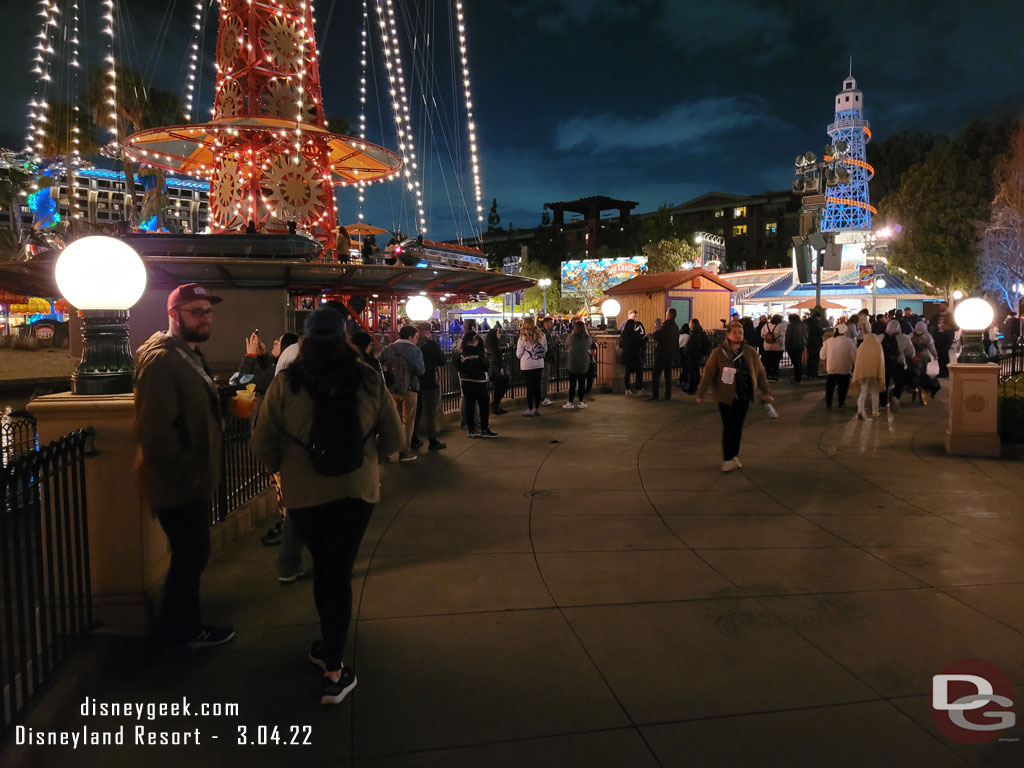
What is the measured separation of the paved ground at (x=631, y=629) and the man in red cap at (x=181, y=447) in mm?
280

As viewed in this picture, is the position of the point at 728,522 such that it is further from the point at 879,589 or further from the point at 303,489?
the point at 303,489

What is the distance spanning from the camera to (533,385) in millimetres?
12188

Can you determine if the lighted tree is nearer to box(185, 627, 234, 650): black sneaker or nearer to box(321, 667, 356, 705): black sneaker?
box(185, 627, 234, 650): black sneaker

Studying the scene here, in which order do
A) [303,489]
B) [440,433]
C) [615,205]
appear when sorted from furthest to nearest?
[615,205] < [440,433] < [303,489]

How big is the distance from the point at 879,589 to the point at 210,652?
13.6ft

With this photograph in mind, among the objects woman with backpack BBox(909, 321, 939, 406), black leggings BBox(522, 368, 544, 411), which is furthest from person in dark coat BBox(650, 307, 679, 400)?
woman with backpack BBox(909, 321, 939, 406)

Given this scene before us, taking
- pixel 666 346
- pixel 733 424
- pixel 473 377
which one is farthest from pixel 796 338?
pixel 473 377

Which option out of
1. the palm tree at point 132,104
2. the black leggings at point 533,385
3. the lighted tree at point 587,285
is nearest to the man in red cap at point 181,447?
the black leggings at point 533,385

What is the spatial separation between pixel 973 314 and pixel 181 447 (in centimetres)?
923

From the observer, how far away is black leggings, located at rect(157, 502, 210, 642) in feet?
11.9

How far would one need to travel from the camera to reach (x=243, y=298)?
17.1 metres

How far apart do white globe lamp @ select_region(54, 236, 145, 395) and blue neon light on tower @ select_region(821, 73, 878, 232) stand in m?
54.5

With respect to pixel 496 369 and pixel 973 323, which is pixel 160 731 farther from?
pixel 973 323

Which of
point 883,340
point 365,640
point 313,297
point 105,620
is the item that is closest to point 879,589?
point 365,640
